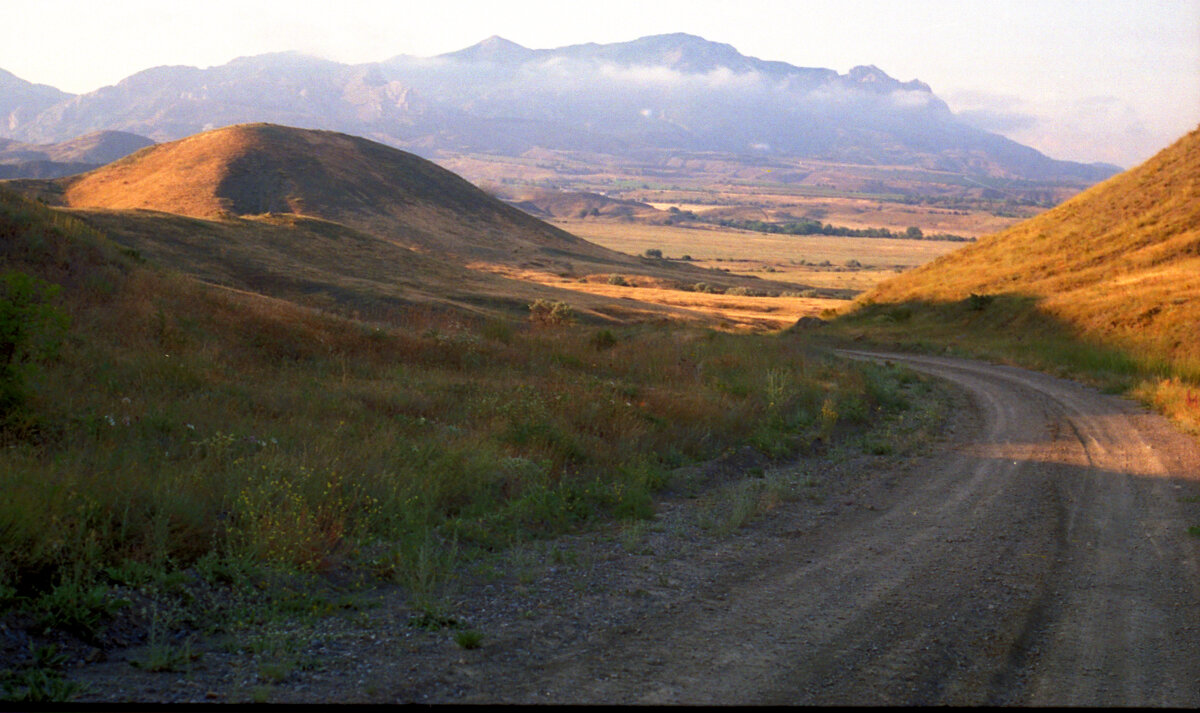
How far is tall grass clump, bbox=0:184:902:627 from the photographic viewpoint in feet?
21.2

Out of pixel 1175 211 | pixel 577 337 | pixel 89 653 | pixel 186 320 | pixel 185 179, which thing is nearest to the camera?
pixel 89 653

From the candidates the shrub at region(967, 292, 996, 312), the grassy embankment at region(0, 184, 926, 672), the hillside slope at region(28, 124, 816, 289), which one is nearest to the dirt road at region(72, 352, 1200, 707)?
the grassy embankment at region(0, 184, 926, 672)

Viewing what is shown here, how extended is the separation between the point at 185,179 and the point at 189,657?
76.8 m

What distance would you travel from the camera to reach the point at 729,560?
7598 millimetres

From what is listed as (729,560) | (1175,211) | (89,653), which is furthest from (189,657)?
(1175,211)

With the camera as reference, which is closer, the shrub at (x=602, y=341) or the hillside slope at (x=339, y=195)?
the shrub at (x=602, y=341)

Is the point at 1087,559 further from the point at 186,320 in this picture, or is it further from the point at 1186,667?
the point at 186,320

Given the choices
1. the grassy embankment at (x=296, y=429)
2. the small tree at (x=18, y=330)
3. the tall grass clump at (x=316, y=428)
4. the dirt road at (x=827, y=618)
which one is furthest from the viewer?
the small tree at (x=18, y=330)

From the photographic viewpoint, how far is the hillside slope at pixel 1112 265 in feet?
85.3

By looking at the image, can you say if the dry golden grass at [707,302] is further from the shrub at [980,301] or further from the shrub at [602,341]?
the shrub at [602,341]

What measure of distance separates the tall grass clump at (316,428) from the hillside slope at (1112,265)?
12.7 m

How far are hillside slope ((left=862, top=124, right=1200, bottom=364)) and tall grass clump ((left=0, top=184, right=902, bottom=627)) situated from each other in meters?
12.7

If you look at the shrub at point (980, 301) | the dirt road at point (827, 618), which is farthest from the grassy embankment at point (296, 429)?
the shrub at point (980, 301)

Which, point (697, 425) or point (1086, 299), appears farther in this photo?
point (1086, 299)
